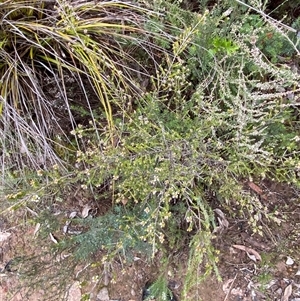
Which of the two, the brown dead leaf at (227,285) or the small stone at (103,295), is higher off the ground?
the brown dead leaf at (227,285)

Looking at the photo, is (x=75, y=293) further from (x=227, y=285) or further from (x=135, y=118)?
(x=135, y=118)

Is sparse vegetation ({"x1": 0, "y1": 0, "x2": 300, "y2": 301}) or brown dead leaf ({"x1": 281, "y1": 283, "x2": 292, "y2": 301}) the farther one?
brown dead leaf ({"x1": 281, "y1": 283, "x2": 292, "y2": 301})

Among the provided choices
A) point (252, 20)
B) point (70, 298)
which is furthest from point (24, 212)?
point (252, 20)

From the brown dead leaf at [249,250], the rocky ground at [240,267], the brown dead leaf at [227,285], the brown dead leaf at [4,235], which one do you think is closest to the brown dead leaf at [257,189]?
the rocky ground at [240,267]

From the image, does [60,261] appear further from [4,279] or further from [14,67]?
[14,67]

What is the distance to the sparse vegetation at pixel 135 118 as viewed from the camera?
4.51ft

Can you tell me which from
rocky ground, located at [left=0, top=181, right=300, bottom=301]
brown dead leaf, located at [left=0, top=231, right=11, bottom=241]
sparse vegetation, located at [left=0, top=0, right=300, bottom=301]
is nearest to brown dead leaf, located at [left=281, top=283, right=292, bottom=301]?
rocky ground, located at [left=0, top=181, right=300, bottom=301]

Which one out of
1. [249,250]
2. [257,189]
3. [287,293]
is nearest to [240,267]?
[249,250]

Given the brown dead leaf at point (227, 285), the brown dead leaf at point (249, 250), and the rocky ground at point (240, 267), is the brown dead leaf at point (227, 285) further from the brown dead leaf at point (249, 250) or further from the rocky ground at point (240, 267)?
the brown dead leaf at point (249, 250)

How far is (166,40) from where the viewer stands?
59.5 inches

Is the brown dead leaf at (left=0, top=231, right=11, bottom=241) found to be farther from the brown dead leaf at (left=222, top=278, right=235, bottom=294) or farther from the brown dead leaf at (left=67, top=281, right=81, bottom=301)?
the brown dead leaf at (left=222, top=278, right=235, bottom=294)

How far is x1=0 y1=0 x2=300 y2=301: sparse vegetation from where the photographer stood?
4.51ft

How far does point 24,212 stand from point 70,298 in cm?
42

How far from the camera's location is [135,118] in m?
1.44
